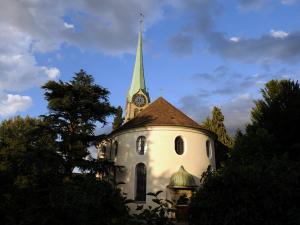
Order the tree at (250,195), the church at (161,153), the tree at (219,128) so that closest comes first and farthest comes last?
1. the tree at (250,195)
2. the church at (161,153)
3. the tree at (219,128)

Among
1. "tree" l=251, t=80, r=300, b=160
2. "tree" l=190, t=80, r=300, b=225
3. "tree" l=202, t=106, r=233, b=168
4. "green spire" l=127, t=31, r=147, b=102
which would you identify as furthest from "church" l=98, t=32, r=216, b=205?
"green spire" l=127, t=31, r=147, b=102

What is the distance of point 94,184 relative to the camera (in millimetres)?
8055

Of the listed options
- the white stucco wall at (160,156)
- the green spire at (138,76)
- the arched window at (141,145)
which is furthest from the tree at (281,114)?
the green spire at (138,76)

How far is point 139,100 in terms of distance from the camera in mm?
60781

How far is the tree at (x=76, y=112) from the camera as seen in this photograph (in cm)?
2320

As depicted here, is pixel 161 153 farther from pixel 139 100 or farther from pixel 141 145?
pixel 139 100

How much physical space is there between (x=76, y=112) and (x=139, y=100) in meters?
36.7

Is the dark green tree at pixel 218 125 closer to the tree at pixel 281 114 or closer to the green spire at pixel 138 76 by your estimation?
the tree at pixel 281 114

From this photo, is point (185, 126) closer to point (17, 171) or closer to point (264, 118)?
point (264, 118)

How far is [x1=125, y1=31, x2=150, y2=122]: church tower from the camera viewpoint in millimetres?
59312

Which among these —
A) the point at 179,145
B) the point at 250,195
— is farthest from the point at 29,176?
the point at 179,145

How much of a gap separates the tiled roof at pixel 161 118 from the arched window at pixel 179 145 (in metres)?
1.22

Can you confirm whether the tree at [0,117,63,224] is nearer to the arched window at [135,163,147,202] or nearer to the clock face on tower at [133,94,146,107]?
the arched window at [135,163,147,202]

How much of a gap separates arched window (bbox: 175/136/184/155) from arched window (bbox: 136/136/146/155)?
259 cm
